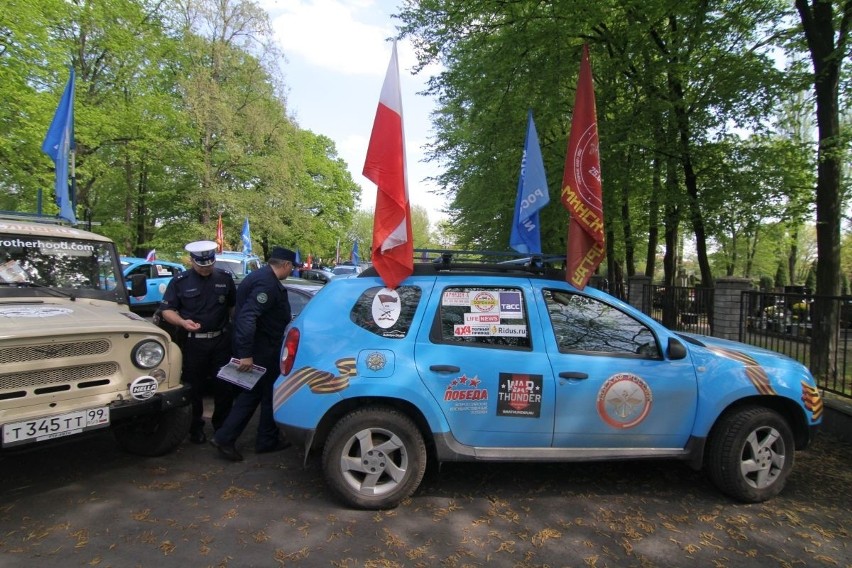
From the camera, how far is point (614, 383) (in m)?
3.80

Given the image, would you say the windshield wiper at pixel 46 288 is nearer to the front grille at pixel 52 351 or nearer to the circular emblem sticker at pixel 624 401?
the front grille at pixel 52 351

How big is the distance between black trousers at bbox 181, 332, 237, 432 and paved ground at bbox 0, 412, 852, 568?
57 centimetres

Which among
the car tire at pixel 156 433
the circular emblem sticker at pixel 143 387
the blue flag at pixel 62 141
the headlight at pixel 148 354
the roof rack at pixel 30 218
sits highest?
the blue flag at pixel 62 141

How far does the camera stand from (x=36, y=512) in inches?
140

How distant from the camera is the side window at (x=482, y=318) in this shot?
3.84 metres

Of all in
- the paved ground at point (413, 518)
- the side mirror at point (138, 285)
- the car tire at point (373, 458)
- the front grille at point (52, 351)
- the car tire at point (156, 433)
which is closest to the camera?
the paved ground at point (413, 518)

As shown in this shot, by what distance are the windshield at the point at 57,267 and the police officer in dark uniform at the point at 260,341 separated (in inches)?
57.7

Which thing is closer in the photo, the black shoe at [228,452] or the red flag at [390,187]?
the red flag at [390,187]

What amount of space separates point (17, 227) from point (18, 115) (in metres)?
13.1

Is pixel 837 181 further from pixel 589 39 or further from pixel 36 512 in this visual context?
pixel 36 512

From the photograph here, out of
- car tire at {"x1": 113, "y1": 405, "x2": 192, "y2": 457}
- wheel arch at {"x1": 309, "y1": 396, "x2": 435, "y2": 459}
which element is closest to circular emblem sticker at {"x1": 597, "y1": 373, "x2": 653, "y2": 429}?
wheel arch at {"x1": 309, "y1": 396, "x2": 435, "y2": 459}

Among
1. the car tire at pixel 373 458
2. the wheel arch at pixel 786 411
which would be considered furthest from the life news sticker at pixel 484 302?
the wheel arch at pixel 786 411

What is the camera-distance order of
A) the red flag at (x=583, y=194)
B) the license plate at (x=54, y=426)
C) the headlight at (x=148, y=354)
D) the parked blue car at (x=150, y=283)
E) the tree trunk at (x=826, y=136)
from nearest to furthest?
the license plate at (x=54, y=426)
the headlight at (x=148, y=354)
the red flag at (x=583, y=194)
the tree trunk at (x=826, y=136)
the parked blue car at (x=150, y=283)

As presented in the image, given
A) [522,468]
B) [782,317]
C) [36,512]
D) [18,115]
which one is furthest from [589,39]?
[18,115]
